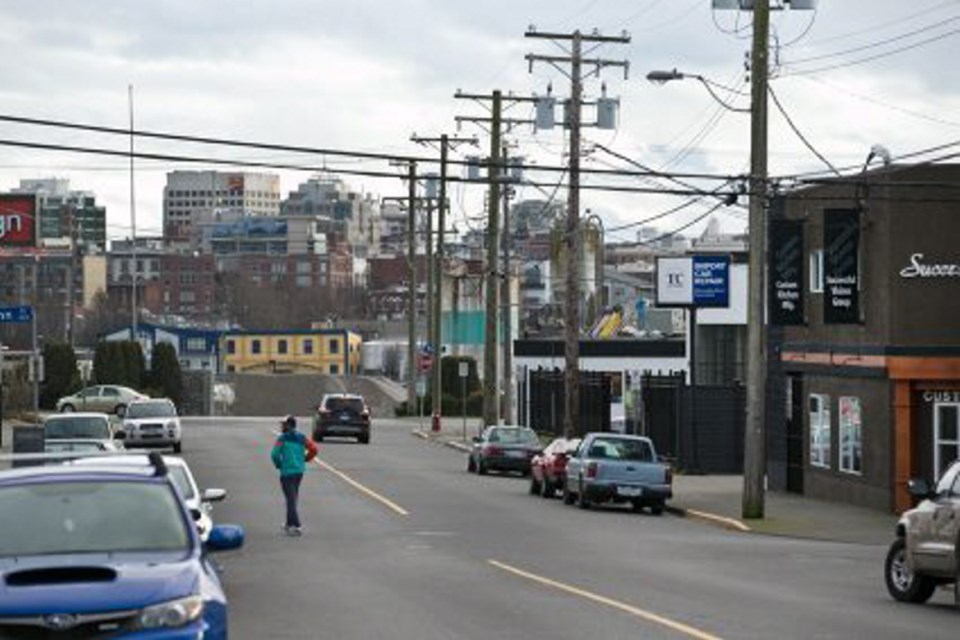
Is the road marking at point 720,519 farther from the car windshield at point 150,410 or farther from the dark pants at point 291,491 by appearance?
the car windshield at point 150,410

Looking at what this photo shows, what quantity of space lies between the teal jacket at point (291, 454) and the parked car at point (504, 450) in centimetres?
2148

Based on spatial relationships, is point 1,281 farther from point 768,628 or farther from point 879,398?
point 768,628

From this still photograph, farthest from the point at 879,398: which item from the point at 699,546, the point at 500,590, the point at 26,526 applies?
the point at 26,526

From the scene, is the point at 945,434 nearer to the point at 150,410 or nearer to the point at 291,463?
the point at 291,463

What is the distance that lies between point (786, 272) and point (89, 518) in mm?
31731

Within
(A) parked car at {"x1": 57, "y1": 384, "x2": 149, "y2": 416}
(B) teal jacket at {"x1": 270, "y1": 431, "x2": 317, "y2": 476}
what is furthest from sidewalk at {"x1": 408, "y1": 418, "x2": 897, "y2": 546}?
(A) parked car at {"x1": 57, "y1": 384, "x2": 149, "y2": 416}

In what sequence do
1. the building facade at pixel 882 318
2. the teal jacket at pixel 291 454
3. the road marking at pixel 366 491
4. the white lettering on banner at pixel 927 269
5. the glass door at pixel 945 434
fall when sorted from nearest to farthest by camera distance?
the teal jacket at pixel 291 454, the road marking at pixel 366 491, the glass door at pixel 945 434, the building facade at pixel 882 318, the white lettering on banner at pixel 927 269

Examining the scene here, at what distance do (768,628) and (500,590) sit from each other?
4072 millimetres

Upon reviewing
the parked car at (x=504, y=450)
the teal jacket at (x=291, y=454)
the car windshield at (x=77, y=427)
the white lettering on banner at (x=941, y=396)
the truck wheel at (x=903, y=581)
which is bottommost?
the parked car at (x=504, y=450)

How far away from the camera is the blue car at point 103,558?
389 inches

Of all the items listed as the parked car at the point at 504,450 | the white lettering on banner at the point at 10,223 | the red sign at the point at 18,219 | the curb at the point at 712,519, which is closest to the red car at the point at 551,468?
the curb at the point at 712,519

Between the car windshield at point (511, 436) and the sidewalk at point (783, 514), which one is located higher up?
the car windshield at point (511, 436)

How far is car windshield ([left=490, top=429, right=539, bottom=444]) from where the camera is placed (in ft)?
167

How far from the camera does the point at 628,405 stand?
62.3 m
